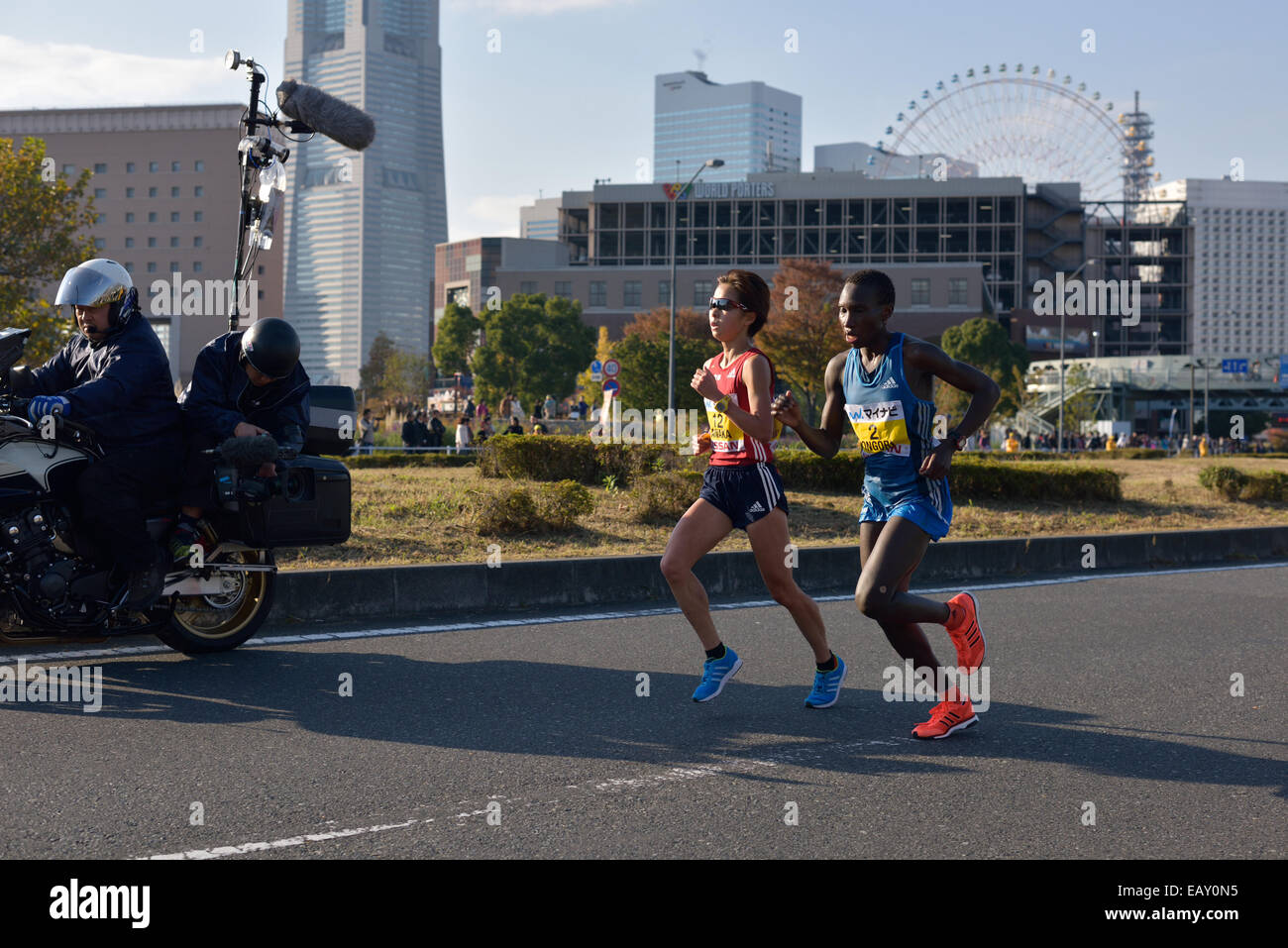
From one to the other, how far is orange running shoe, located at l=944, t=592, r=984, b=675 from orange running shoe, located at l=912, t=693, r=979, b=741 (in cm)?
18

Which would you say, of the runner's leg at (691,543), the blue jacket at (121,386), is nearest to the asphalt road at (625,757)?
the runner's leg at (691,543)

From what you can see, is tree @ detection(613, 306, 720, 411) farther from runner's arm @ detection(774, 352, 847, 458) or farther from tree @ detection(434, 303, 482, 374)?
runner's arm @ detection(774, 352, 847, 458)

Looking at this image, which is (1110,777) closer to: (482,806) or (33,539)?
(482,806)

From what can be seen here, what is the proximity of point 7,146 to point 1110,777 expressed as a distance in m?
28.9

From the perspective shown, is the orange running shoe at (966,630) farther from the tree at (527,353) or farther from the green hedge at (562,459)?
the tree at (527,353)

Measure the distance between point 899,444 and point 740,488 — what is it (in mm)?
777

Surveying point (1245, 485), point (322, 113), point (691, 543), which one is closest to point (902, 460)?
point (691, 543)

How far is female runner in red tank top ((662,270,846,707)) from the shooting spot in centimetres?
577

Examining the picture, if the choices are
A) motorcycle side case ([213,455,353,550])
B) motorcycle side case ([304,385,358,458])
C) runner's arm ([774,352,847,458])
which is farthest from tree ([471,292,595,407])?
runner's arm ([774,352,847,458])

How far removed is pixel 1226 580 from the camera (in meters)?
11.6

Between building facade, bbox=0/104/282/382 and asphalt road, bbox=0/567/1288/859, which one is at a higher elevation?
building facade, bbox=0/104/282/382

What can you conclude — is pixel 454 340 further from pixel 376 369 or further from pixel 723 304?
pixel 723 304
